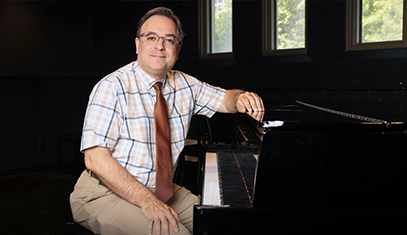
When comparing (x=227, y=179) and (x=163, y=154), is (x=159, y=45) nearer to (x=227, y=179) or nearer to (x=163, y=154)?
(x=163, y=154)

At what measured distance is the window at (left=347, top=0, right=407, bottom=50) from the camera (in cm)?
480

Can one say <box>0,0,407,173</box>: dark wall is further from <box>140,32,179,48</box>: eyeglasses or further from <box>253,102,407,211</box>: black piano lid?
<box>253,102,407,211</box>: black piano lid

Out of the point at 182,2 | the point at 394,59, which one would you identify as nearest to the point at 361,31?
the point at 394,59

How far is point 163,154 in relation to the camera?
5.69 feet

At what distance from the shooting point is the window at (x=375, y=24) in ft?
15.7

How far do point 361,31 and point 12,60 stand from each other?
4311 millimetres

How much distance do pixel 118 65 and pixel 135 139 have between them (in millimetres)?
5200

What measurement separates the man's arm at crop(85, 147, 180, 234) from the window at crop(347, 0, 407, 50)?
161 inches

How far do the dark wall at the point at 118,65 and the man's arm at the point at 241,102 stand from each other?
322cm

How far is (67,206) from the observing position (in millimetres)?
4266

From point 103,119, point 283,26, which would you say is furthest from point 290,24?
point 103,119

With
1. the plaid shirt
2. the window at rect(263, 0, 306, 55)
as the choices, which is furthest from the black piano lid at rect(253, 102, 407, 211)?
the window at rect(263, 0, 306, 55)

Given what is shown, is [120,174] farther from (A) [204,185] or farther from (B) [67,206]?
(B) [67,206]

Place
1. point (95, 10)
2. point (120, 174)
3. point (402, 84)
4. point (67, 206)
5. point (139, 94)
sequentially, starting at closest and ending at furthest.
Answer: point (120, 174) → point (139, 94) → point (67, 206) → point (402, 84) → point (95, 10)
